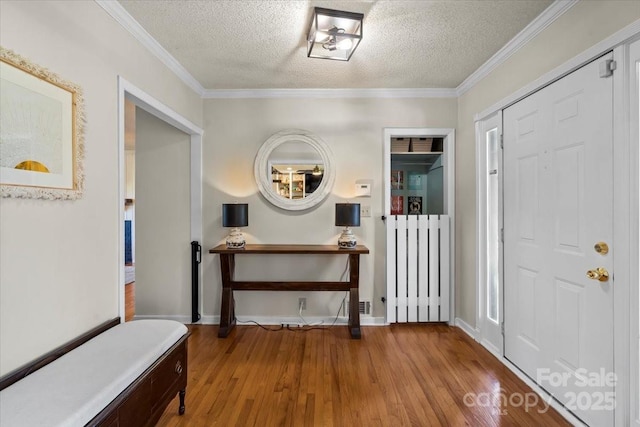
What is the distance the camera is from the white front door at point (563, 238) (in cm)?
166

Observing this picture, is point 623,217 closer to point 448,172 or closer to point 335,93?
point 448,172

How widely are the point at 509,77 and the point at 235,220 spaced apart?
2741 mm

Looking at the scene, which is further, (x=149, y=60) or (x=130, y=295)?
(x=130, y=295)

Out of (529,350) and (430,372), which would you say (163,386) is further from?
(529,350)

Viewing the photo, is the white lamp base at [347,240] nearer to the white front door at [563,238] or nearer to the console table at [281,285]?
the console table at [281,285]

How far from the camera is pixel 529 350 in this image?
2262mm

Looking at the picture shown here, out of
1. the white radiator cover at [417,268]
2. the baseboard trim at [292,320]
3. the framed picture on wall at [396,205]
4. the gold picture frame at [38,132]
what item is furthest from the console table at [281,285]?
the gold picture frame at [38,132]

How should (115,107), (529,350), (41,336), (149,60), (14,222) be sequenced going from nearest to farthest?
1. (14,222)
2. (41,336)
3. (115,107)
4. (529,350)
5. (149,60)

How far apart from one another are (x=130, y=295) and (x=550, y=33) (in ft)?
18.5

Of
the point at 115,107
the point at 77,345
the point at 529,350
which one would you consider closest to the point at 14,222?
the point at 77,345

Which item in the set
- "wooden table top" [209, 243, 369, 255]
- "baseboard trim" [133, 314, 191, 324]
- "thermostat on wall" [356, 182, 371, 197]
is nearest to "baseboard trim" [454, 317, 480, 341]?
"wooden table top" [209, 243, 369, 255]

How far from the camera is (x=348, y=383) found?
2244mm

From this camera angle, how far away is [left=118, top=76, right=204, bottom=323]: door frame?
2023 mm

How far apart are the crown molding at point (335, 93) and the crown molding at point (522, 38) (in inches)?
12.2
